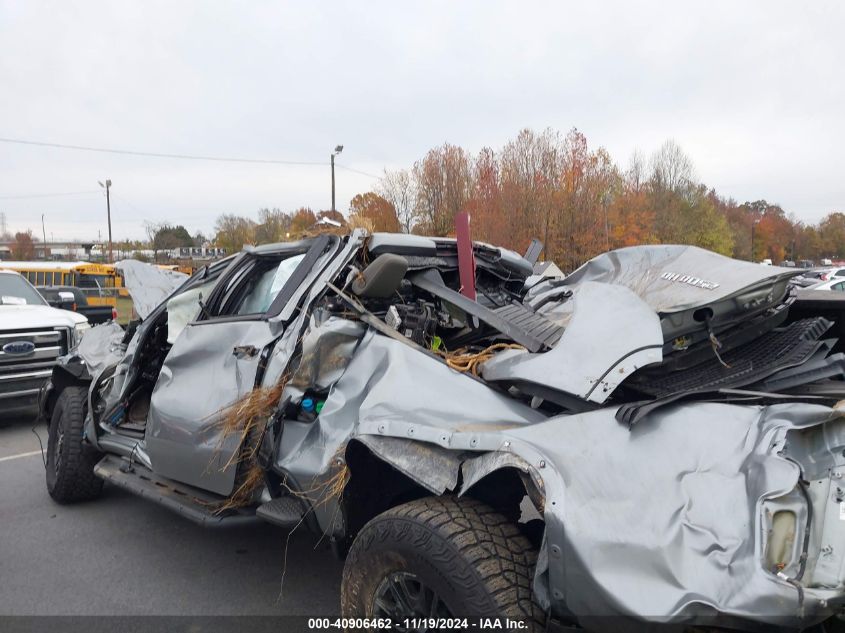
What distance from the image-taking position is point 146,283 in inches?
201

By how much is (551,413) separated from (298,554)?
2.44 metres

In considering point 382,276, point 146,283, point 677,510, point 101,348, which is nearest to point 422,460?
point 677,510

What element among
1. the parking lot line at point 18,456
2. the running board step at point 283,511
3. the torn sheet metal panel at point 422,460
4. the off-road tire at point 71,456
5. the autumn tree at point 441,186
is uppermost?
the autumn tree at point 441,186

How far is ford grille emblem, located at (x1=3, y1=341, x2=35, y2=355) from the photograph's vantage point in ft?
24.9

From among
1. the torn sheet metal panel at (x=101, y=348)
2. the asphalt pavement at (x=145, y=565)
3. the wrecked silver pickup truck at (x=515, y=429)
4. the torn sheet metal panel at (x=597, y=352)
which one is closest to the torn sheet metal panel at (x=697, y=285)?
the wrecked silver pickup truck at (x=515, y=429)

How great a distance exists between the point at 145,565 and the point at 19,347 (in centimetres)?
477

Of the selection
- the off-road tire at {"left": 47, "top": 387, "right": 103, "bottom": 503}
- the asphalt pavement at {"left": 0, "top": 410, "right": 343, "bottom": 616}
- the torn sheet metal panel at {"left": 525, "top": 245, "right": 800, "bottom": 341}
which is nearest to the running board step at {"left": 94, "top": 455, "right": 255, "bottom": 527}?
the asphalt pavement at {"left": 0, "top": 410, "right": 343, "bottom": 616}

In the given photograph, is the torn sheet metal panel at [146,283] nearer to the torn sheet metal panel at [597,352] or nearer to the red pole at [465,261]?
the red pole at [465,261]

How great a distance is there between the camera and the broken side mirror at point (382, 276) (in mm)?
3271

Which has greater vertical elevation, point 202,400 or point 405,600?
point 202,400

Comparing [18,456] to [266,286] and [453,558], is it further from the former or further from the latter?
[453,558]

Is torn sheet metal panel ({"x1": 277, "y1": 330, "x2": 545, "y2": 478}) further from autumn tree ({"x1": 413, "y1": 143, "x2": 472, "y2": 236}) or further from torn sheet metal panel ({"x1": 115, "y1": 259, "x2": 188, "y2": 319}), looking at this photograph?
autumn tree ({"x1": 413, "y1": 143, "x2": 472, "y2": 236})

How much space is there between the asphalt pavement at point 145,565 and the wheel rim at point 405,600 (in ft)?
3.19

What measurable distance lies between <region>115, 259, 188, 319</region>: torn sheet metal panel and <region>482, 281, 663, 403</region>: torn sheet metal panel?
10.5 feet
